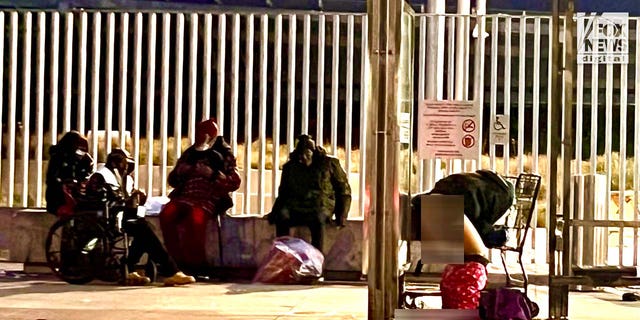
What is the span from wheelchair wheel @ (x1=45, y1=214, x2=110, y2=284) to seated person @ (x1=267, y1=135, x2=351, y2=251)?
1.69 metres

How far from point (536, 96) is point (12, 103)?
17.1 ft

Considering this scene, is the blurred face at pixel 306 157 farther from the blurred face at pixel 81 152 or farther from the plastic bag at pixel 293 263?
the blurred face at pixel 81 152

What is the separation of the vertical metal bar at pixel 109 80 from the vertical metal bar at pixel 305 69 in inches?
75.4

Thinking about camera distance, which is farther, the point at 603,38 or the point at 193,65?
the point at 193,65

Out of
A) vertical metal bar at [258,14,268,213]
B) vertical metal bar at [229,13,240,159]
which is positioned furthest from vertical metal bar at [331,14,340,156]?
vertical metal bar at [229,13,240,159]

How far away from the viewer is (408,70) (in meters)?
9.95

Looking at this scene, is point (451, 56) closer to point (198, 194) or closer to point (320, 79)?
point (320, 79)

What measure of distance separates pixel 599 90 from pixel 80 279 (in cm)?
518

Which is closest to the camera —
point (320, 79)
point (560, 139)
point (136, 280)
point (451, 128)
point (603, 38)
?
point (560, 139)

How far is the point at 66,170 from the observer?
12812 millimetres

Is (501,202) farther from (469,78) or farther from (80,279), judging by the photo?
(80,279)

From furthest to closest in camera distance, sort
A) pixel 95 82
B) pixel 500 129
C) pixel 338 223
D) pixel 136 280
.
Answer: pixel 95 82, pixel 338 223, pixel 500 129, pixel 136 280

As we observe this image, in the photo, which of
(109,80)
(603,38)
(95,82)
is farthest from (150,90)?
(603,38)

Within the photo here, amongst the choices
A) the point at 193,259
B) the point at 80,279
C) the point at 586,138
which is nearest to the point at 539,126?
the point at 586,138
